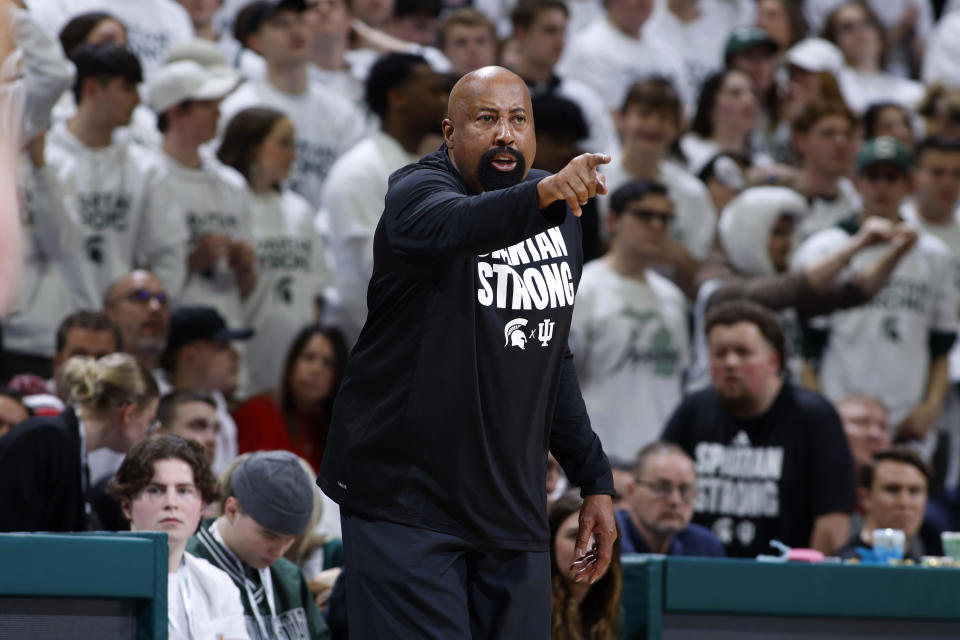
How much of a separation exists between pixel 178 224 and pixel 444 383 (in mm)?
4155

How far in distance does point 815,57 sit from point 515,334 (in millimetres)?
8006

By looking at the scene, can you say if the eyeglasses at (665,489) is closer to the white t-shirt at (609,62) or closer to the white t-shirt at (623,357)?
the white t-shirt at (623,357)

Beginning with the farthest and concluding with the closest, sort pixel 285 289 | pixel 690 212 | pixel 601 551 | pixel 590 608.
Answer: pixel 690 212 → pixel 285 289 → pixel 590 608 → pixel 601 551

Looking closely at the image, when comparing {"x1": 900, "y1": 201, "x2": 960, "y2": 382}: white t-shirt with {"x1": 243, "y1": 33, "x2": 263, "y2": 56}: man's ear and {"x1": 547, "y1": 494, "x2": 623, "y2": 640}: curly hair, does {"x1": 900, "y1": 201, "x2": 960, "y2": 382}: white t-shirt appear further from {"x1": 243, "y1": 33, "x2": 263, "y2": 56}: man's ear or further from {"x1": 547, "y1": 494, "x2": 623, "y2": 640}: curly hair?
{"x1": 547, "y1": 494, "x2": 623, "y2": 640}: curly hair

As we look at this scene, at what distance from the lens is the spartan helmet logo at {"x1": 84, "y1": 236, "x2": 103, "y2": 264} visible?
260 inches

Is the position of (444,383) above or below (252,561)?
above

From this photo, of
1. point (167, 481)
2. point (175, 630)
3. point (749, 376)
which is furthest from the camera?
point (749, 376)

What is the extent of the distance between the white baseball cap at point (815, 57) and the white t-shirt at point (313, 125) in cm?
363

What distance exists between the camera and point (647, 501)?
17.4 ft

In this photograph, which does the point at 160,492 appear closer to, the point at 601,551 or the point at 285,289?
the point at 601,551

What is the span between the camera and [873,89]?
11.1 meters

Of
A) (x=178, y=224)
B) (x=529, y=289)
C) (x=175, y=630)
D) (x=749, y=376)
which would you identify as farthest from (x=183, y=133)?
(x=529, y=289)

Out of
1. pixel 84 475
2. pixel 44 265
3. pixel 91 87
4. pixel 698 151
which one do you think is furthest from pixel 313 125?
pixel 84 475

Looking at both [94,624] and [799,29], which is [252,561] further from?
[799,29]
